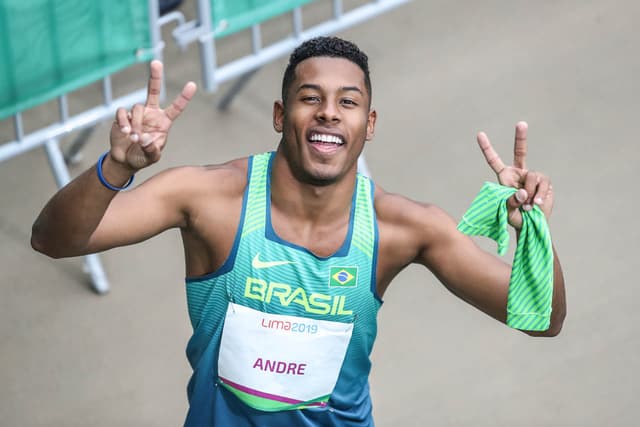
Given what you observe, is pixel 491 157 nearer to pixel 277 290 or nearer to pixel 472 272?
pixel 472 272

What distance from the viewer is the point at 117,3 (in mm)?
4758

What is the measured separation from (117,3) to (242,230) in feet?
5.59

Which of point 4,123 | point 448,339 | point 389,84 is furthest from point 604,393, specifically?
point 4,123

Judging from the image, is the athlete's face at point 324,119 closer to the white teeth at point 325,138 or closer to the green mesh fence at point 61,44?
the white teeth at point 325,138

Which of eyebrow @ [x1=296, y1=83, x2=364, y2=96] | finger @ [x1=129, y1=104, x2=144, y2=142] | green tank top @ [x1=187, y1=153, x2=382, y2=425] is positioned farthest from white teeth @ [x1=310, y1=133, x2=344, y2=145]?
finger @ [x1=129, y1=104, x2=144, y2=142]

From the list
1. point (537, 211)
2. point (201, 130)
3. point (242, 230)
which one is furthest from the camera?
point (201, 130)

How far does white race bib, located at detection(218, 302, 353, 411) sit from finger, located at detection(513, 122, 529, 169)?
58cm

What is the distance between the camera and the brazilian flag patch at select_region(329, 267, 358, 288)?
3.33 metres

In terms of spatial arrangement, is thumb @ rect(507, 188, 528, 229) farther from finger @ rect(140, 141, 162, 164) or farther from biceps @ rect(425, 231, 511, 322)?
finger @ rect(140, 141, 162, 164)

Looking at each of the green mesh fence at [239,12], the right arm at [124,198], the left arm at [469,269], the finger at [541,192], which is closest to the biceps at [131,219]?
the right arm at [124,198]

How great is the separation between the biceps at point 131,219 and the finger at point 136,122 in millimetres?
260

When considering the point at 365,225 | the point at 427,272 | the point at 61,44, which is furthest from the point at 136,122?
the point at 427,272

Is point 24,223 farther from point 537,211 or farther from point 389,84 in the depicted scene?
point 537,211

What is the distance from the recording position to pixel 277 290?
3309 millimetres
